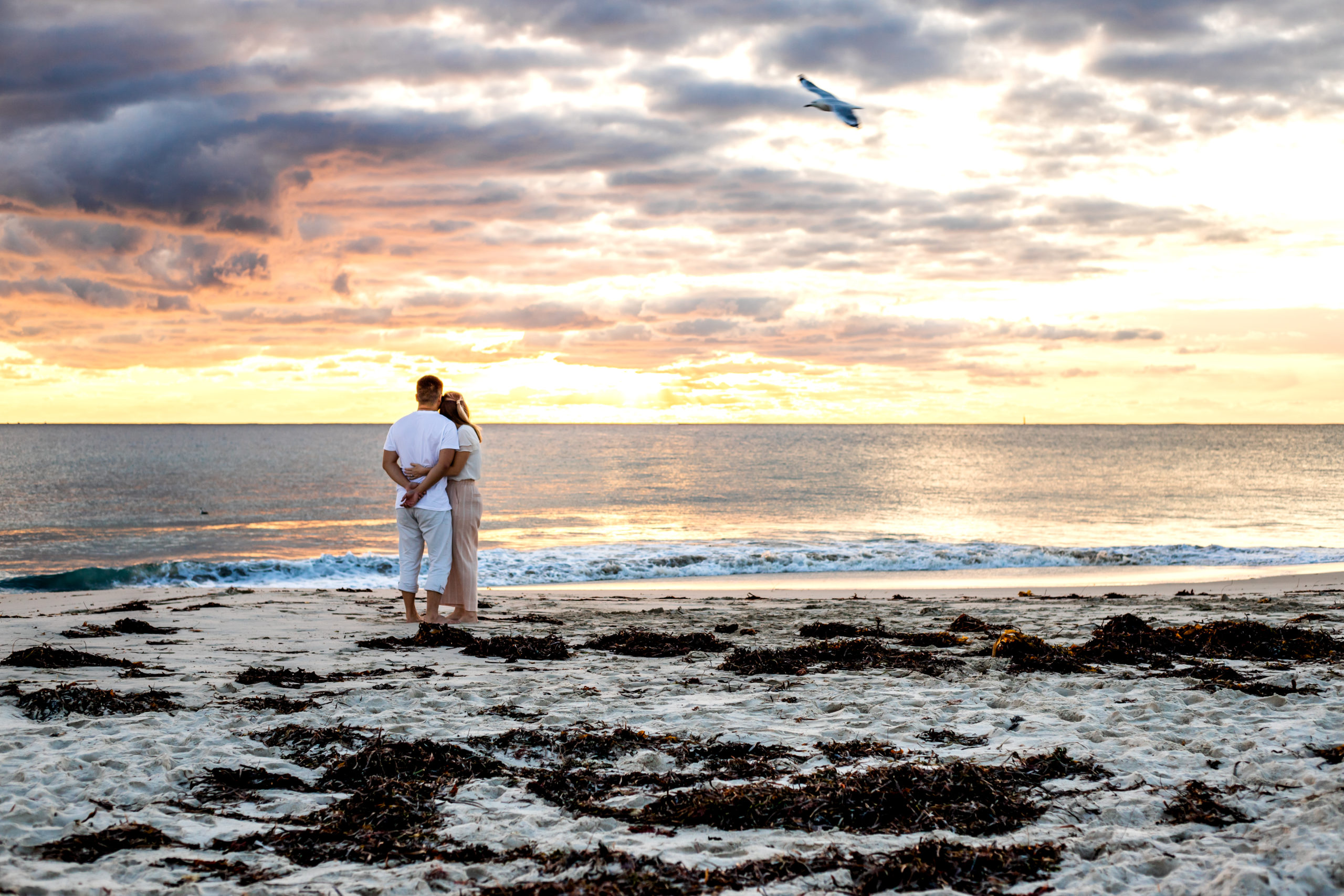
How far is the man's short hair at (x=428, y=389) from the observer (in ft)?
27.0

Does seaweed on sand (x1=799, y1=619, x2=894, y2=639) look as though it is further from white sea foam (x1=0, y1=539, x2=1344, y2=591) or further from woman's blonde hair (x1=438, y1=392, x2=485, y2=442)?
white sea foam (x1=0, y1=539, x2=1344, y2=591)

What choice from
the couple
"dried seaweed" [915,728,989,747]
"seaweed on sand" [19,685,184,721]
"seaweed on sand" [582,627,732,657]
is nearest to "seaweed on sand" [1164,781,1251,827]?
"dried seaweed" [915,728,989,747]

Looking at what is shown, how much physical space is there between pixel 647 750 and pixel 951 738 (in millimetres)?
1710

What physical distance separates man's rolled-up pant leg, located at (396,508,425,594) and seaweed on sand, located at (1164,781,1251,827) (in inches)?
264

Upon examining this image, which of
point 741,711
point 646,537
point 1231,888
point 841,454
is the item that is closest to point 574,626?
point 741,711

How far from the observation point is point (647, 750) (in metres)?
4.42

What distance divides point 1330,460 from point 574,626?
8651 cm

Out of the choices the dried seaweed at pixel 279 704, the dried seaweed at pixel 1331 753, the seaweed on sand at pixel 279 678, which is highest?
the dried seaweed at pixel 1331 753

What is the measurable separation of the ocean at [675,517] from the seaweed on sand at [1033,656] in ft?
40.9

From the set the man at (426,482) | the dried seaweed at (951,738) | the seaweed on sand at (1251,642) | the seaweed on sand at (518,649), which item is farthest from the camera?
the man at (426,482)

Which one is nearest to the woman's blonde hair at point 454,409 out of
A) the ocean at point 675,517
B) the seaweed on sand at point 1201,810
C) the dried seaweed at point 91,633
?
the dried seaweed at point 91,633

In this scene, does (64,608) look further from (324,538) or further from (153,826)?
(324,538)

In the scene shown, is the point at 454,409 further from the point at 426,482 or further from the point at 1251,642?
the point at 1251,642

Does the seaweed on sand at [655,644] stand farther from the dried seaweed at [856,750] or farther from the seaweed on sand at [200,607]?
the seaweed on sand at [200,607]
